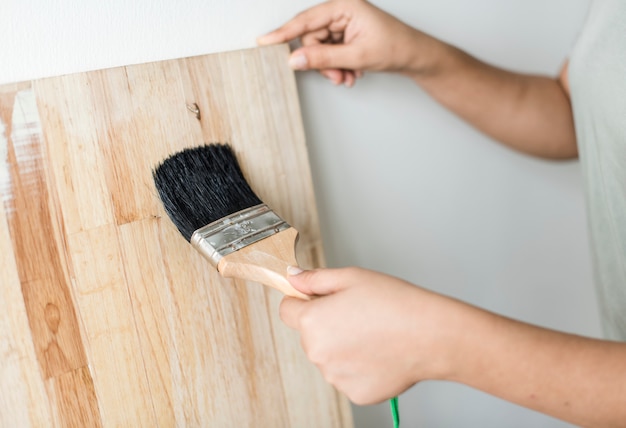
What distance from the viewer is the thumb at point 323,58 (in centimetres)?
76

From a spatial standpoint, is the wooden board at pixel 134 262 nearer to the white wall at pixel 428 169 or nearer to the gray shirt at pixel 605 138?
the white wall at pixel 428 169

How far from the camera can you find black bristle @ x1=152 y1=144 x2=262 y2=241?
0.64 metres

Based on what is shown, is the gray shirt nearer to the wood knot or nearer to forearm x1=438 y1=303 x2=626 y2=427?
forearm x1=438 y1=303 x2=626 y2=427

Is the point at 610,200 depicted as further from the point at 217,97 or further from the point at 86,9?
the point at 86,9

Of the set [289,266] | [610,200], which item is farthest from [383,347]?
[610,200]

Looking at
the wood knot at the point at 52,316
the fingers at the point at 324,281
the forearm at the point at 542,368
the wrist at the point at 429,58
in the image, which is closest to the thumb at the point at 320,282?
→ the fingers at the point at 324,281

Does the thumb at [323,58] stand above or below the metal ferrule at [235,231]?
above

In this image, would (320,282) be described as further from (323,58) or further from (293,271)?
(323,58)

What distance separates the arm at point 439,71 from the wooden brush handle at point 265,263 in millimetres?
267

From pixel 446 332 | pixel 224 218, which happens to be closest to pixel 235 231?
pixel 224 218

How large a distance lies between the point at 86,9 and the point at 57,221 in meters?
0.23

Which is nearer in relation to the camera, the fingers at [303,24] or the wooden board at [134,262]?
the wooden board at [134,262]

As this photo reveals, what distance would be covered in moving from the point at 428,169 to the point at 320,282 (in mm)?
456

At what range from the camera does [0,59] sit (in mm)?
583
